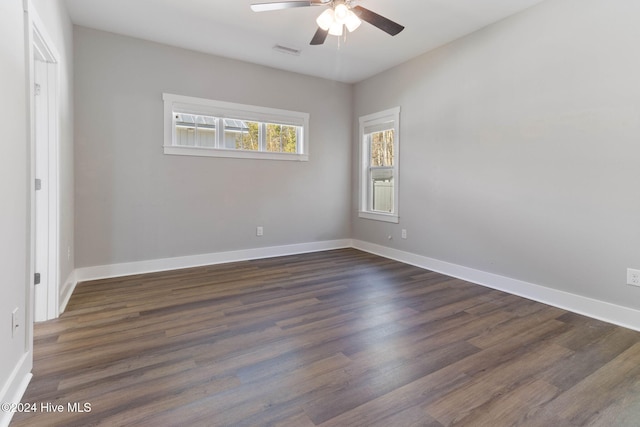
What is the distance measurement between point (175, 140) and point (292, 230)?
205 centimetres

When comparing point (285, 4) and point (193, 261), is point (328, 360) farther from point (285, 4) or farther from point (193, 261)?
point (193, 261)

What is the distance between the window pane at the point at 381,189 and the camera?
4.83 metres

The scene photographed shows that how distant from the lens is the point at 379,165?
16.5ft

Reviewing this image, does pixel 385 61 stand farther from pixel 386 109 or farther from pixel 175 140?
pixel 175 140

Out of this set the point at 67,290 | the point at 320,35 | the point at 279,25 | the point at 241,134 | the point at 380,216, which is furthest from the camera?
the point at 380,216

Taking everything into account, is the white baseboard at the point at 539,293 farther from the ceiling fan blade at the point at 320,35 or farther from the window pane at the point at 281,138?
the ceiling fan blade at the point at 320,35

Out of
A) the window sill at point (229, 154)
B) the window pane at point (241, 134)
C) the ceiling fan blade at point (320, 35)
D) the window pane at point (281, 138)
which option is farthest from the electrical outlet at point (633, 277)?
the window pane at point (241, 134)

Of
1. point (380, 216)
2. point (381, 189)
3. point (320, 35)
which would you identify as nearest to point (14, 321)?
point (320, 35)

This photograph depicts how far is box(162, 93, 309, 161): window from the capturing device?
3.98 m

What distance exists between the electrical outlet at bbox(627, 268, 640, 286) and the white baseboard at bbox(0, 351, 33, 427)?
4.00 m

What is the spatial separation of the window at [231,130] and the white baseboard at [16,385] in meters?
2.74

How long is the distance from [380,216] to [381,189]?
445 mm

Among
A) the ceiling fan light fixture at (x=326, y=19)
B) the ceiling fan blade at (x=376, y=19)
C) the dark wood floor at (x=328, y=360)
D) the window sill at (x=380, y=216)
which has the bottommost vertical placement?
the dark wood floor at (x=328, y=360)

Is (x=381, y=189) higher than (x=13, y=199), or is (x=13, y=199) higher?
(x=381, y=189)
